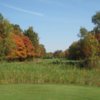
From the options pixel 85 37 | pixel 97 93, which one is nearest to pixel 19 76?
pixel 97 93

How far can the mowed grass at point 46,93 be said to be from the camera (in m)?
11.6

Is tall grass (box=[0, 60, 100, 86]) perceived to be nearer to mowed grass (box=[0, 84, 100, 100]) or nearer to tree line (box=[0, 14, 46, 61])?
mowed grass (box=[0, 84, 100, 100])

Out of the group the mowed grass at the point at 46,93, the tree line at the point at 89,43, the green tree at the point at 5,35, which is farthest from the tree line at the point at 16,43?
the mowed grass at the point at 46,93

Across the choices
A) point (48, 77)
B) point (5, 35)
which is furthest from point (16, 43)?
point (48, 77)

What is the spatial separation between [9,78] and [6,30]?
85.3 ft

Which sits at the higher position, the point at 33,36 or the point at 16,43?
the point at 33,36

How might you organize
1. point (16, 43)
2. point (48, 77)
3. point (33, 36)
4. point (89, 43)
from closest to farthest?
point (48, 77)
point (89, 43)
point (16, 43)
point (33, 36)

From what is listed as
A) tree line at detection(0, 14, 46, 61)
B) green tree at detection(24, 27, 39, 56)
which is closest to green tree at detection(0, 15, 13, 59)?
tree line at detection(0, 14, 46, 61)

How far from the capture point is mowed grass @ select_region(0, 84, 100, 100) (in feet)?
38.2

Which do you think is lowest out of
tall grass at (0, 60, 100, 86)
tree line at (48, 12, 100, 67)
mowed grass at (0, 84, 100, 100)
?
mowed grass at (0, 84, 100, 100)

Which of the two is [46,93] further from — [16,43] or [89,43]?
[16,43]

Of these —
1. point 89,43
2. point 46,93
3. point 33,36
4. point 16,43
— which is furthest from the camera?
point 33,36

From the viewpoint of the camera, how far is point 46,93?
41.4 feet

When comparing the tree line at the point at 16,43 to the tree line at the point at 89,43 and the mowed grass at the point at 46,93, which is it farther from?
the mowed grass at the point at 46,93
